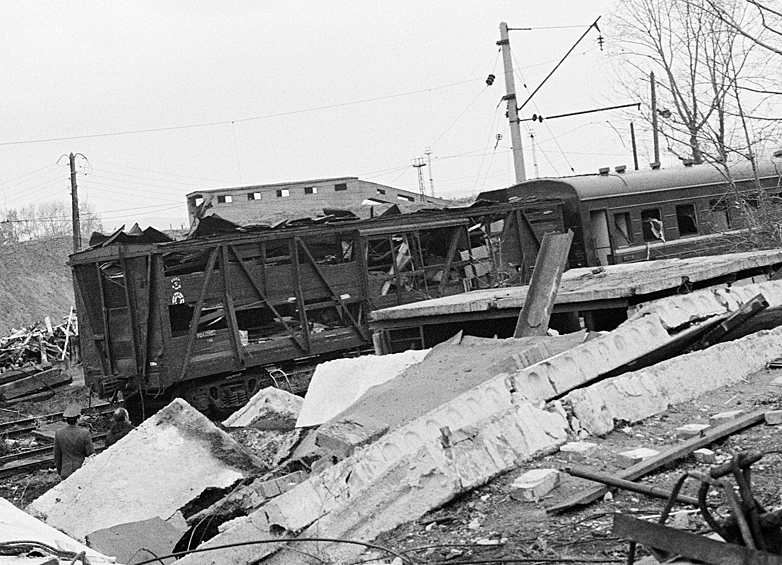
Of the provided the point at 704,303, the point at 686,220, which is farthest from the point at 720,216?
the point at 704,303

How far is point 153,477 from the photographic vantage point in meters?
7.37

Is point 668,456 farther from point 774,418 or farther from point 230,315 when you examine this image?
point 230,315

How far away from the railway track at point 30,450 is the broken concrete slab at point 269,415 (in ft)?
15.5

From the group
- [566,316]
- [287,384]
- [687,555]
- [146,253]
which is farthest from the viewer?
[287,384]

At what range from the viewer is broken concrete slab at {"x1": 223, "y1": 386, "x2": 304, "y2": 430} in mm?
8609

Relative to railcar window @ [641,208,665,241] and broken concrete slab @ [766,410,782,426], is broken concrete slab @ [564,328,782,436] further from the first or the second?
railcar window @ [641,208,665,241]

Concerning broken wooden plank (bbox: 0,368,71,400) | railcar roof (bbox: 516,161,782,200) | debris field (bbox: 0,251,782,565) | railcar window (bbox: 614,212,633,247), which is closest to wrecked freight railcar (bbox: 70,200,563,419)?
railcar roof (bbox: 516,161,782,200)

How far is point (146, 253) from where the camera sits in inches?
508

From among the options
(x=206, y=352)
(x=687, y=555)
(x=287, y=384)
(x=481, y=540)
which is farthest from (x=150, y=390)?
(x=687, y=555)

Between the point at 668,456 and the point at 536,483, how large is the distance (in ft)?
2.66

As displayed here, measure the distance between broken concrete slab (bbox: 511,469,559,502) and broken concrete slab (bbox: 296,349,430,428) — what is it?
8.92 ft

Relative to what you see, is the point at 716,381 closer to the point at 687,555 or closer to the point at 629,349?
the point at 629,349

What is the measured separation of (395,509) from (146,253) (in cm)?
876

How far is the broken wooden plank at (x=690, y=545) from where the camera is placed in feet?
8.50
